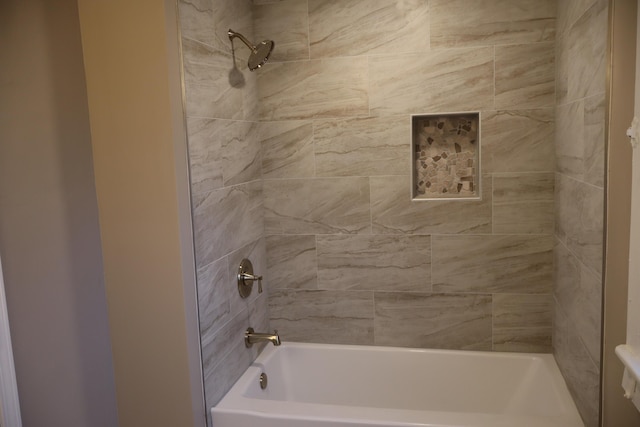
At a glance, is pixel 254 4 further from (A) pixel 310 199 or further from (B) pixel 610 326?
(B) pixel 610 326

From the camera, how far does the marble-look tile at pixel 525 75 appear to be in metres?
2.42

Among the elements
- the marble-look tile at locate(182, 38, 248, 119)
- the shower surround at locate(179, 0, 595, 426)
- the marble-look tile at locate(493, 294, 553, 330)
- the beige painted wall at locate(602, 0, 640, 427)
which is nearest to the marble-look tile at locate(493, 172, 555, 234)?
the shower surround at locate(179, 0, 595, 426)

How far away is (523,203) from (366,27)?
114 cm

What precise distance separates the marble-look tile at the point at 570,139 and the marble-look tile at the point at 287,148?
3.80 feet

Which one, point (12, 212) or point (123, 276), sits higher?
point (12, 212)

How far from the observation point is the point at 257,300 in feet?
8.75

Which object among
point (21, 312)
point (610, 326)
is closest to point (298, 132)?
point (21, 312)

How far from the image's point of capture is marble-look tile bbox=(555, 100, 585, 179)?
1951mm

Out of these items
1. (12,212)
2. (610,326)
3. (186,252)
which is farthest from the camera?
(12,212)

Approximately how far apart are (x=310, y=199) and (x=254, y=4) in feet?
3.37

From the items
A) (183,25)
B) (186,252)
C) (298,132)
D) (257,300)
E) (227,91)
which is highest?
(183,25)

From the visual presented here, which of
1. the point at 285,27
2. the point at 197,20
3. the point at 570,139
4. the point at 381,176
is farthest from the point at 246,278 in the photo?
the point at 570,139

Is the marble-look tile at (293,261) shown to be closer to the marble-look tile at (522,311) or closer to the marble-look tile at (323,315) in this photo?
the marble-look tile at (323,315)

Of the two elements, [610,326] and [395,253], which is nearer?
[610,326]
